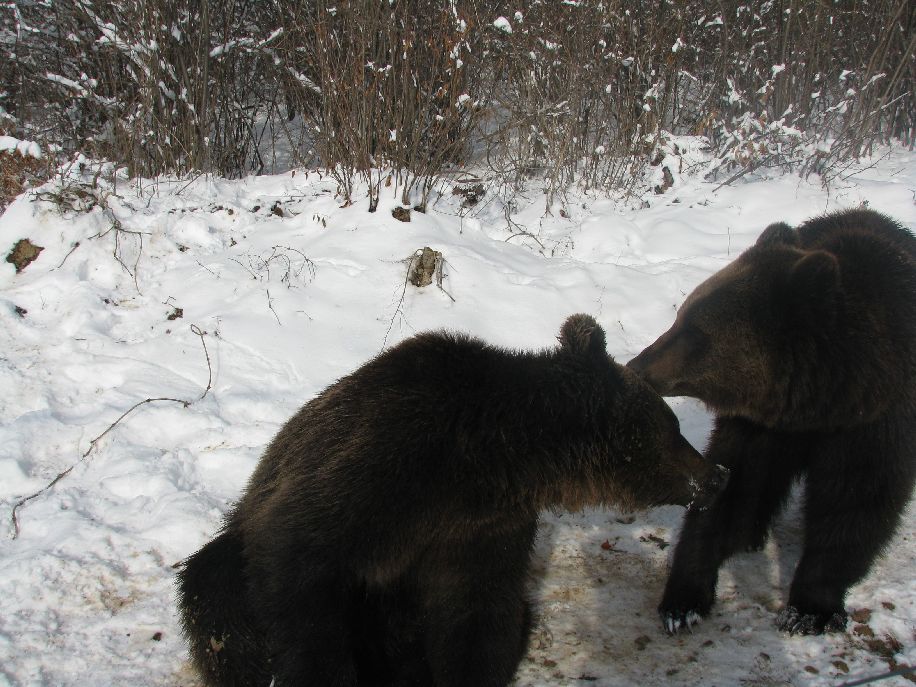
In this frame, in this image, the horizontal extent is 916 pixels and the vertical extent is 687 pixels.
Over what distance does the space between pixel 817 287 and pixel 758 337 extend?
305mm

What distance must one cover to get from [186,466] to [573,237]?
5.20 m

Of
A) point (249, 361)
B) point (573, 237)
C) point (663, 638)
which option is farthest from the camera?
point (573, 237)

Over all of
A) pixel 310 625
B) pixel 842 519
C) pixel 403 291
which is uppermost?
pixel 842 519

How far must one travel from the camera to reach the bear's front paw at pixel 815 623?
10.3ft

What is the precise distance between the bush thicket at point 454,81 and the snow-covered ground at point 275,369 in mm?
→ 662

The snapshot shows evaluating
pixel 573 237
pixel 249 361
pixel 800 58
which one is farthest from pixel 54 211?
pixel 800 58

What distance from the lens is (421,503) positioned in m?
2.45

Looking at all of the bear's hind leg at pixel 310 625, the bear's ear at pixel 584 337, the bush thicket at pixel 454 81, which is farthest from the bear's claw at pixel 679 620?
the bush thicket at pixel 454 81

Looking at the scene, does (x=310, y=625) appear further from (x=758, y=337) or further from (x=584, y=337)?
(x=758, y=337)

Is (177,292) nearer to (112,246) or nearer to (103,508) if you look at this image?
(112,246)

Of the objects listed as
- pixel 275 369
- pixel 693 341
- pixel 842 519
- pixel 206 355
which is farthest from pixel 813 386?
pixel 206 355

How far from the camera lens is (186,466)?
4133 millimetres

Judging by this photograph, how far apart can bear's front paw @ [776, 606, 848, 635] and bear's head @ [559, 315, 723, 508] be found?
0.81 m

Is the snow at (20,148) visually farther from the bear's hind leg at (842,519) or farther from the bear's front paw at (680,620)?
the bear's hind leg at (842,519)
